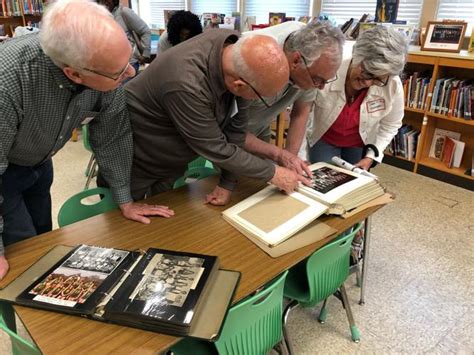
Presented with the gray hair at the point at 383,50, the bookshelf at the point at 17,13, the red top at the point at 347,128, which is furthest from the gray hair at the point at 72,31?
the bookshelf at the point at 17,13

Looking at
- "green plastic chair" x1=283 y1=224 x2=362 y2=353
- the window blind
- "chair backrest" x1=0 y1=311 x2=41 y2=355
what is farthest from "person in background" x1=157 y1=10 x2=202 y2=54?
the window blind

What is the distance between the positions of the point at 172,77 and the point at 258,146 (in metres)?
0.60

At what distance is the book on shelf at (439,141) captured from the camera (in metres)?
3.61

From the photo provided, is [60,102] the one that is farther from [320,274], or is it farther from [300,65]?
[320,274]

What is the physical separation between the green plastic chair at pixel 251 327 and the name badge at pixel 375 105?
1155 millimetres

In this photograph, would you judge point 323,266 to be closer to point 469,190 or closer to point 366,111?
point 366,111

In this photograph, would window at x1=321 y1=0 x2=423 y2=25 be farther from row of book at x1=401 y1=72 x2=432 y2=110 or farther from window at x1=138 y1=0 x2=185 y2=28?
window at x1=138 y1=0 x2=185 y2=28

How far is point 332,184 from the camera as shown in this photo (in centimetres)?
157

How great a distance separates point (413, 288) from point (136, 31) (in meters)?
3.62

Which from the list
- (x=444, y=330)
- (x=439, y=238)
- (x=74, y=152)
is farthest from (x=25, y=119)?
A: (x=74, y=152)

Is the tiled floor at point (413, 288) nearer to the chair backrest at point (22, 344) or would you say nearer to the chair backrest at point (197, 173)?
the chair backrest at point (197, 173)

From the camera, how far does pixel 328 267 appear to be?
142 cm

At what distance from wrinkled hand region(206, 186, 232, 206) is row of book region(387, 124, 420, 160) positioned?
2764 millimetres

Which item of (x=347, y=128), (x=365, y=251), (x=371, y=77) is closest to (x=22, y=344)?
(x=365, y=251)
